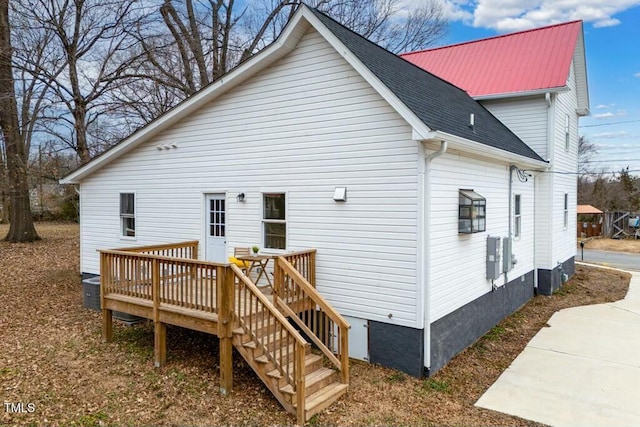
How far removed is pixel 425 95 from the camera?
307 inches

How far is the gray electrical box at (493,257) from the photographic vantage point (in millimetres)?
8117

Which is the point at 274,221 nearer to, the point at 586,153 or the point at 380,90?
the point at 380,90

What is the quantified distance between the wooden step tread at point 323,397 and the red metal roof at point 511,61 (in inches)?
352

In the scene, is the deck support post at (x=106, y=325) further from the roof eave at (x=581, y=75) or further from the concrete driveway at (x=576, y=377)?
the roof eave at (x=581, y=75)

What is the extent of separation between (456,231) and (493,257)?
1.61 metres

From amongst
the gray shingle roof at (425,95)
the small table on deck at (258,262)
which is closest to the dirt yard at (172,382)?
the small table on deck at (258,262)

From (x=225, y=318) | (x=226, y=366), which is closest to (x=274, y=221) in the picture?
(x=225, y=318)

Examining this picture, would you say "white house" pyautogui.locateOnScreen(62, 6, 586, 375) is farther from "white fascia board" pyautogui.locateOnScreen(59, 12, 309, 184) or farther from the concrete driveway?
the concrete driveway

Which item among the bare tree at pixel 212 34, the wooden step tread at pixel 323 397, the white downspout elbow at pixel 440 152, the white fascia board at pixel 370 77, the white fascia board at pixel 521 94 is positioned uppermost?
the bare tree at pixel 212 34

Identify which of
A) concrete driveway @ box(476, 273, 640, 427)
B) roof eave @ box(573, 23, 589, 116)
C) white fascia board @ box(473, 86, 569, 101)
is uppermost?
roof eave @ box(573, 23, 589, 116)

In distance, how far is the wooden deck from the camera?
5203mm

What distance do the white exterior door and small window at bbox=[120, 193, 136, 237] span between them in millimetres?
2426

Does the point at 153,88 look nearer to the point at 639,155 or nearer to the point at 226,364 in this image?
the point at 226,364

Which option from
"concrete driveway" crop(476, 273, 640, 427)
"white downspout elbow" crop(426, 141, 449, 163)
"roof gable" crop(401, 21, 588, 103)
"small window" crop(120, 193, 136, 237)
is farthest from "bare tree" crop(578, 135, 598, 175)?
"small window" crop(120, 193, 136, 237)
